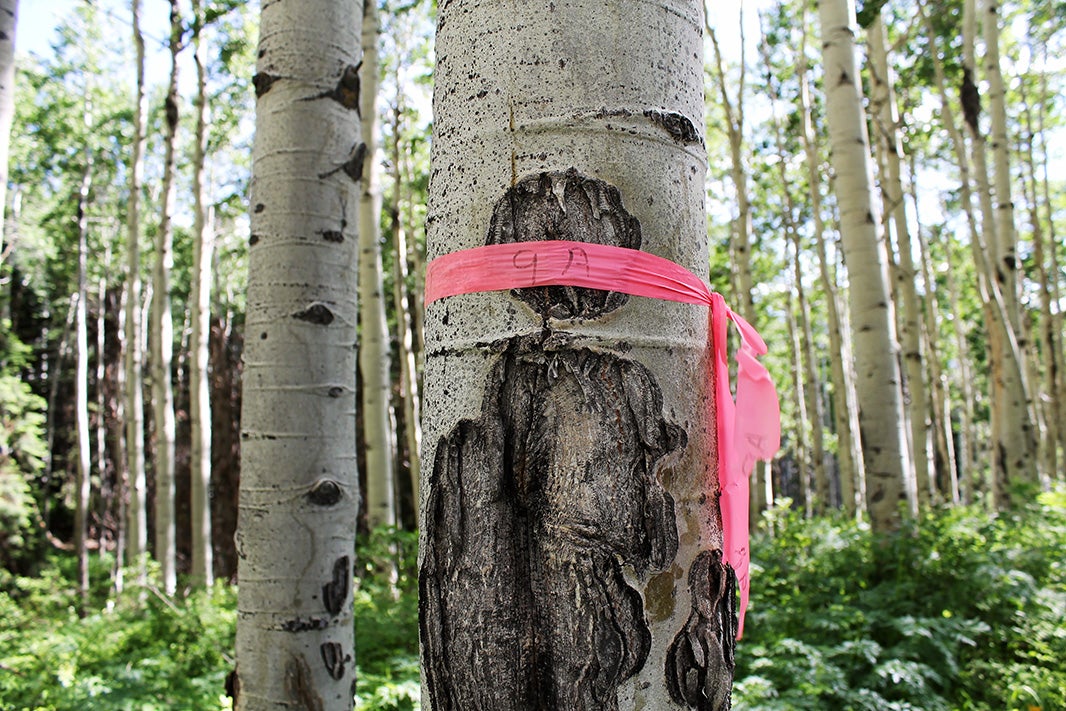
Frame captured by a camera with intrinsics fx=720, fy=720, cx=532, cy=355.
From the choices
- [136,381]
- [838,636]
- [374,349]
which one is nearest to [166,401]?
[136,381]

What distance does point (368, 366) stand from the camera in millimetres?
7465

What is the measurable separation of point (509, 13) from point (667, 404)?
0.49m

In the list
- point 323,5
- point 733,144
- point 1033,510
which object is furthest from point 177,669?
point 733,144

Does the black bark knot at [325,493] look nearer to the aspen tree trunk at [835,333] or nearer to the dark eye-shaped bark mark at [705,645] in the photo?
the dark eye-shaped bark mark at [705,645]

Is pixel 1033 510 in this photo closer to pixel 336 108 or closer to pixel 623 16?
pixel 336 108

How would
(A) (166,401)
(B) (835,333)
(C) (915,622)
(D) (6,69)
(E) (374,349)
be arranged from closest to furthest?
(D) (6,69), (C) (915,622), (E) (374,349), (A) (166,401), (B) (835,333)

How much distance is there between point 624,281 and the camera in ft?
2.60

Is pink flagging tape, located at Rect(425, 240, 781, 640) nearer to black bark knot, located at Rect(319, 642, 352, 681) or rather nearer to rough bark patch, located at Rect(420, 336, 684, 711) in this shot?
rough bark patch, located at Rect(420, 336, 684, 711)

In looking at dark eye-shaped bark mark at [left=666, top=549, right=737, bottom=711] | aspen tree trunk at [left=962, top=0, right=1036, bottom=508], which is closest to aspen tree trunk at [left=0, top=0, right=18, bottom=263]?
dark eye-shaped bark mark at [left=666, top=549, right=737, bottom=711]

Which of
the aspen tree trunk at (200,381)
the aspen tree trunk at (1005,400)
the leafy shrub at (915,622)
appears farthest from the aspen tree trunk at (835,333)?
the aspen tree trunk at (200,381)

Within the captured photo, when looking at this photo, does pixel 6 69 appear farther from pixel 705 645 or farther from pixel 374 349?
pixel 374 349

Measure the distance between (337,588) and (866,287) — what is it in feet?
14.2

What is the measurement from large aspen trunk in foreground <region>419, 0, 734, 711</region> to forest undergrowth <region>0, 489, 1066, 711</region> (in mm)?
2192

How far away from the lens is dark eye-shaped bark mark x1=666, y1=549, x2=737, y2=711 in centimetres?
77
